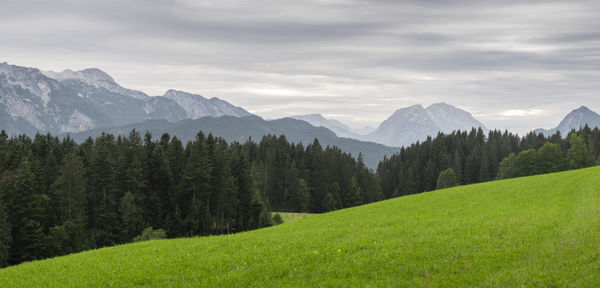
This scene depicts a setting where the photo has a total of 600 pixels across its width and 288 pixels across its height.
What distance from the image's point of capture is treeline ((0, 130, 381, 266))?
2280 inches

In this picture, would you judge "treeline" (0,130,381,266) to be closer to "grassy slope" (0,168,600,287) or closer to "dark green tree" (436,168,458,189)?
"grassy slope" (0,168,600,287)

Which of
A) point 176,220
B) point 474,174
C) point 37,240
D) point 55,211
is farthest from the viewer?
point 474,174

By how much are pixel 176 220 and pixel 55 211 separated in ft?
66.2

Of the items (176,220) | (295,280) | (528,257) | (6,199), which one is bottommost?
(176,220)

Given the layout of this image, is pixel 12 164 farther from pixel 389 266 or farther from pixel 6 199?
pixel 389 266

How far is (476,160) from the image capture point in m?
152

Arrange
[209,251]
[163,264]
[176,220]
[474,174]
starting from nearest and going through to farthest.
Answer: [163,264] < [209,251] < [176,220] < [474,174]

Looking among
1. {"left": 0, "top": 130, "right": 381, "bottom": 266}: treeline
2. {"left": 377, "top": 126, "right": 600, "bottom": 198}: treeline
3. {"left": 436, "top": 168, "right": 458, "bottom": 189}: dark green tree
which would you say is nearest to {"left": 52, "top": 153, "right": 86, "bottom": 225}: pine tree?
{"left": 0, "top": 130, "right": 381, "bottom": 266}: treeline

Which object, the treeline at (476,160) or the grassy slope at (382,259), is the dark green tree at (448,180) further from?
the grassy slope at (382,259)

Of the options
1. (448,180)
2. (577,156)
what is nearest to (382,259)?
(448,180)

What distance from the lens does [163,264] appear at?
18.5 meters

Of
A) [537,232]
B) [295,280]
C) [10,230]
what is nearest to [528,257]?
[537,232]

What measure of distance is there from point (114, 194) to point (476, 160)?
428ft

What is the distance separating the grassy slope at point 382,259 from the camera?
1405 cm
